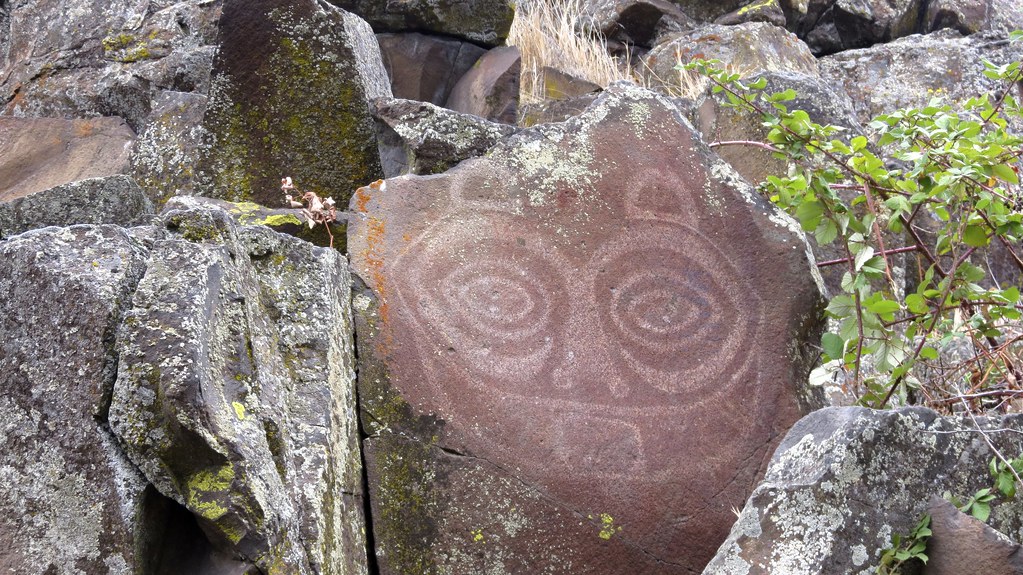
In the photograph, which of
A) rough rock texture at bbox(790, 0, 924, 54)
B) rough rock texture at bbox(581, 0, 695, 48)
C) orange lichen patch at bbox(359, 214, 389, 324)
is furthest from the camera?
rough rock texture at bbox(790, 0, 924, 54)

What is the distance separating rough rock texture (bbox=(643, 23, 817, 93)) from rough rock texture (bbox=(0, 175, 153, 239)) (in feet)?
13.1

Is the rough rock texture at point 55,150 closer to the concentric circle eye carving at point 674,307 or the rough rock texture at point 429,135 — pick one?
the rough rock texture at point 429,135

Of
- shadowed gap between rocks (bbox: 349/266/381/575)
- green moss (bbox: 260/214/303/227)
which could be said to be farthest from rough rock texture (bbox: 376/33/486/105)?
shadowed gap between rocks (bbox: 349/266/381/575)

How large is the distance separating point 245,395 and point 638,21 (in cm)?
620

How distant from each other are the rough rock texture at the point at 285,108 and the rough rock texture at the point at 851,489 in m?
2.03

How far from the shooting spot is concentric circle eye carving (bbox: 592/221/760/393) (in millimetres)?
3119

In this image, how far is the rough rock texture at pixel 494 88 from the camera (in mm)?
5621

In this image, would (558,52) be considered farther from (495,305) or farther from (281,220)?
(495,305)

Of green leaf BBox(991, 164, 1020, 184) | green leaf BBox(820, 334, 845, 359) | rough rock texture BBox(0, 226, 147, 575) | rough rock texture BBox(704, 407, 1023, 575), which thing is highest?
rough rock texture BBox(0, 226, 147, 575)

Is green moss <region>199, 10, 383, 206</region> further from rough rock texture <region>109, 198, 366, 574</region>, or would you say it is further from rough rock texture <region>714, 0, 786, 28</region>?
rough rock texture <region>714, 0, 786, 28</region>

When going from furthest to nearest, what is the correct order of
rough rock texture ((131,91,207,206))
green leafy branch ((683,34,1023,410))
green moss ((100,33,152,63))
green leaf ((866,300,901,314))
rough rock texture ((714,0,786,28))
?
1. rough rock texture ((714,0,786,28))
2. green moss ((100,33,152,63))
3. rough rock texture ((131,91,207,206))
4. green leafy branch ((683,34,1023,410))
5. green leaf ((866,300,901,314))

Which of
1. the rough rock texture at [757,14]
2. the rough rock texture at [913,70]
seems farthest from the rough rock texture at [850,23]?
the rough rock texture at [913,70]

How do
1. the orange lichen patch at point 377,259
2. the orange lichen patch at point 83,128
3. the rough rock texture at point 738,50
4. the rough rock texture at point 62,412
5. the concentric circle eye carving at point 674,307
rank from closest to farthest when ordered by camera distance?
1. the rough rock texture at point 62,412
2. the orange lichen patch at point 377,259
3. the concentric circle eye carving at point 674,307
4. the orange lichen patch at point 83,128
5. the rough rock texture at point 738,50

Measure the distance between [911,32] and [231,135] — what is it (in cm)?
622
